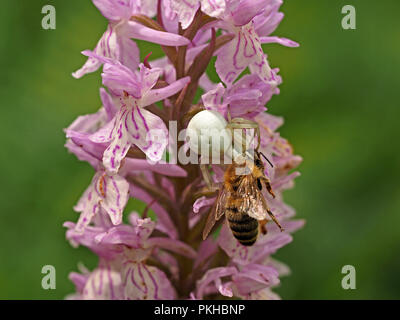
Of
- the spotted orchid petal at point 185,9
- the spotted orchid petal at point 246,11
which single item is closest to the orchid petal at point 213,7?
the spotted orchid petal at point 185,9

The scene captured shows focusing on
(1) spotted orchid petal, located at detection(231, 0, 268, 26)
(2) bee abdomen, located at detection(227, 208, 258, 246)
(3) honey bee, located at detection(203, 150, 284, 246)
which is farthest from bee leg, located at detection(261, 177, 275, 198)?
(1) spotted orchid petal, located at detection(231, 0, 268, 26)

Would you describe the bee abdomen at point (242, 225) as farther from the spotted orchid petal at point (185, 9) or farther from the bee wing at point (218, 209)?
the spotted orchid petal at point (185, 9)

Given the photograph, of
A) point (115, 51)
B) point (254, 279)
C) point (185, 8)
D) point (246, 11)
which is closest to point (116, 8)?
point (115, 51)

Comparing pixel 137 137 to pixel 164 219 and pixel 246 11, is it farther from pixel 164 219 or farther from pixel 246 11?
pixel 246 11

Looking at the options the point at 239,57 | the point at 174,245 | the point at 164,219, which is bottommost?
the point at 174,245
